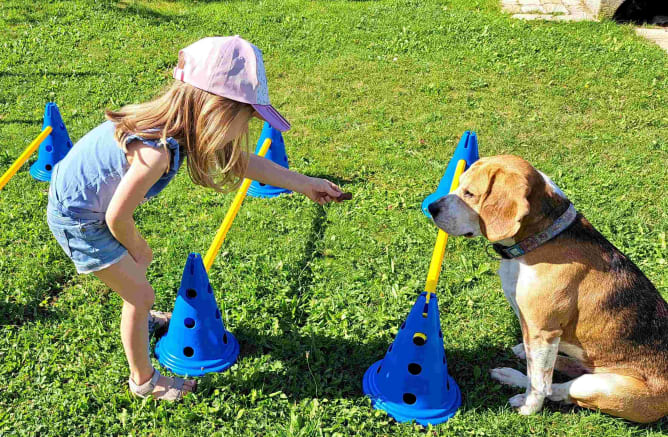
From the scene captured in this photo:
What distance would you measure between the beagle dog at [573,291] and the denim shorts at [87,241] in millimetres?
2123

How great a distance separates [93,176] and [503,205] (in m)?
2.36

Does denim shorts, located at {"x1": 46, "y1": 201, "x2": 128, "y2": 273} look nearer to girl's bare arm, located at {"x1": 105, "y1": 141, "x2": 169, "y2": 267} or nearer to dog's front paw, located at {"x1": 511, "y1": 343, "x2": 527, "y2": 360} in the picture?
girl's bare arm, located at {"x1": 105, "y1": 141, "x2": 169, "y2": 267}

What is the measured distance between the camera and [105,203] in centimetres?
332

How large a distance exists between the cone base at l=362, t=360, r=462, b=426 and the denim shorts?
1.90 m

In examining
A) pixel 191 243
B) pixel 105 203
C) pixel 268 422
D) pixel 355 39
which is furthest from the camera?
pixel 355 39

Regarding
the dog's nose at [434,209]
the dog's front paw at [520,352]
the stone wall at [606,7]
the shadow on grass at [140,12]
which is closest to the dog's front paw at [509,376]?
the dog's front paw at [520,352]

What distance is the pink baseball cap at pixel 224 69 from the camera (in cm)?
306

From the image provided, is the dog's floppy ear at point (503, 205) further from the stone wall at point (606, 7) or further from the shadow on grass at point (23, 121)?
the stone wall at point (606, 7)

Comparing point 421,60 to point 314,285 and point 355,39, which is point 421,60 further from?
point 314,285

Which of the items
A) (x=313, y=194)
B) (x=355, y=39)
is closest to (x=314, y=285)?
(x=313, y=194)

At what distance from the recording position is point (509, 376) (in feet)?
14.0

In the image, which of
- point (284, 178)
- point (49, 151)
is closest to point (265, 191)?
point (284, 178)

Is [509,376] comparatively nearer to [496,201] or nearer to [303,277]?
[496,201]

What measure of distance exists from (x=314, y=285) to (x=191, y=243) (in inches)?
50.4
